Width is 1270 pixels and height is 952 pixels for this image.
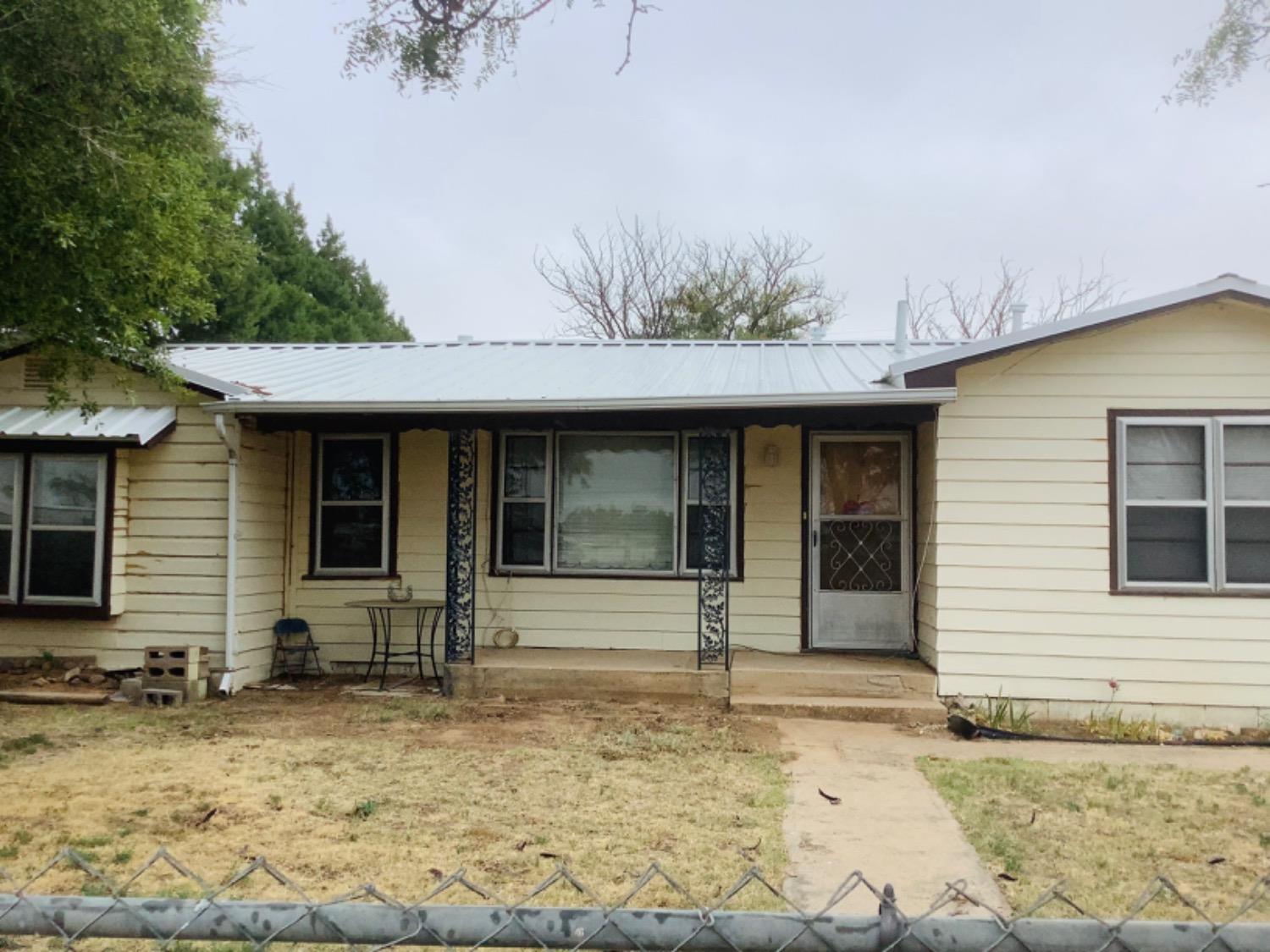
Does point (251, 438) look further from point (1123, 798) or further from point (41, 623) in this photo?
point (1123, 798)

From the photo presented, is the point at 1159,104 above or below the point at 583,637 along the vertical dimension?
above

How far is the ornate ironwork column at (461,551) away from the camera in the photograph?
28.9 ft

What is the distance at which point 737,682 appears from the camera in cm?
831

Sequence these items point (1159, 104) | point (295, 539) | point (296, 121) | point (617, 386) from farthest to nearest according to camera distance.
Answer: point (296, 121) < point (295, 539) < point (617, 386) < point (1159, 104)

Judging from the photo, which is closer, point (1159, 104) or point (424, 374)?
point (1159, 104)

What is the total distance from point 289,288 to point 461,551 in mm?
17949

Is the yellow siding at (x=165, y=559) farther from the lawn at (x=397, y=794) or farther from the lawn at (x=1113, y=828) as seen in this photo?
the lawn at (x=1113, y=828)

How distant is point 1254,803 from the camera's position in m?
5.52

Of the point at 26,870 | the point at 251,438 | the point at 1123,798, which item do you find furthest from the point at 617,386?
the point at 26,870

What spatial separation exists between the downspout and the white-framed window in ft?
24.4

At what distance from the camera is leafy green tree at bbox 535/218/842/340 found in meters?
26.4

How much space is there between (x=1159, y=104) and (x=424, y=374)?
6872 mm

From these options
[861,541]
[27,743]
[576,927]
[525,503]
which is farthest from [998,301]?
[576,927]

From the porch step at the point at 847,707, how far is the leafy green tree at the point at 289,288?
17198 mm
